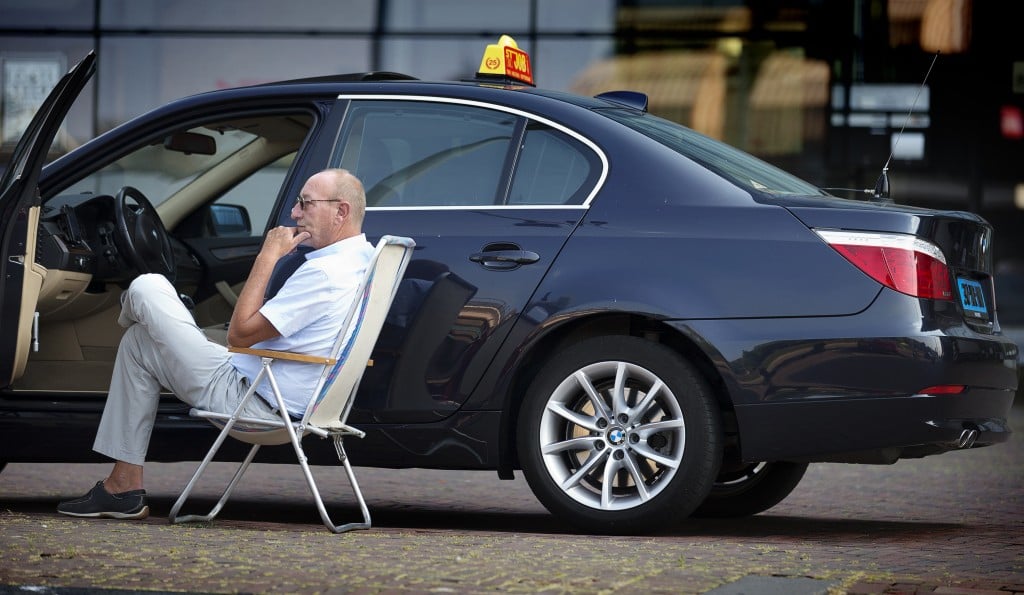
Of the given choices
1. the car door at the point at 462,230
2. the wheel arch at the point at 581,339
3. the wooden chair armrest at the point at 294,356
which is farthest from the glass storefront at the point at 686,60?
the wooden chair armrest at the point at 294,356

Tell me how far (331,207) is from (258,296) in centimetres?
42

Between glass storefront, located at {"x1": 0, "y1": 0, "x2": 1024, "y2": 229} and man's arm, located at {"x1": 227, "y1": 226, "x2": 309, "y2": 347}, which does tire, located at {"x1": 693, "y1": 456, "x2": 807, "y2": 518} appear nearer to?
man's arm, located at {"x1": 227, "y1": 226, "x2": 309, "y2": 347}

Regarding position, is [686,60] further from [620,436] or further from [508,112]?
[620,436]

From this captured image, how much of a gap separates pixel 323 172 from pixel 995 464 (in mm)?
5675

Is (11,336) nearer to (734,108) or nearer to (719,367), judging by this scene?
(719,367)

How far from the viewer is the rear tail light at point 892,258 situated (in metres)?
5.52

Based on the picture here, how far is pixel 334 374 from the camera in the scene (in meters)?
5.70

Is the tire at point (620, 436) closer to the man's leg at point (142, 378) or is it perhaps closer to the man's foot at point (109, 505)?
the man's leg at point (142, 378)

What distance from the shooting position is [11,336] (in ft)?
20.1

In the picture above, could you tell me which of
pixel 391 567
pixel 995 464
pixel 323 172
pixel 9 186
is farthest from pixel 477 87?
pixel 995 464

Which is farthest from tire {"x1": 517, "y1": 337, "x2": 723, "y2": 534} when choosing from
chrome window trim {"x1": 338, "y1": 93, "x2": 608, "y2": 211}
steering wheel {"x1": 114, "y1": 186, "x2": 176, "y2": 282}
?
steering wheel {"x1": 114, "y1": 186, "x2": 176, "y2": 282}

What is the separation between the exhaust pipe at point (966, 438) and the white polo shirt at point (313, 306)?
79.8 inches

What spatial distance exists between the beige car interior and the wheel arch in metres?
1.35

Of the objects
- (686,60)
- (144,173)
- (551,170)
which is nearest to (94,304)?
(551,170)
